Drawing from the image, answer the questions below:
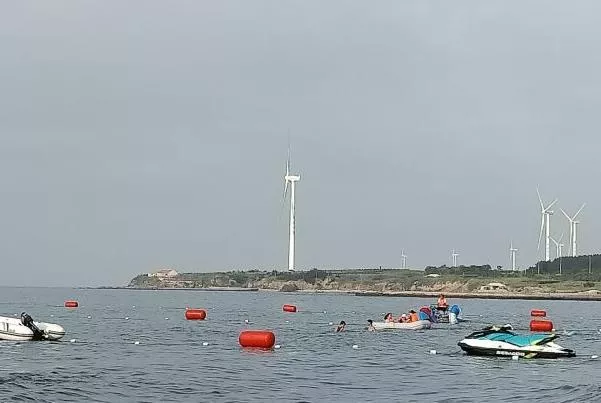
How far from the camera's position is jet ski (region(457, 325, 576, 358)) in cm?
5350

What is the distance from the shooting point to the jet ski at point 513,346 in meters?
53.5

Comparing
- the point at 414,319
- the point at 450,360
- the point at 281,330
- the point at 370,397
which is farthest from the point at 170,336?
the point at 370,397

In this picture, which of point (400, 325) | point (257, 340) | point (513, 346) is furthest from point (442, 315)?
point (513, 346)

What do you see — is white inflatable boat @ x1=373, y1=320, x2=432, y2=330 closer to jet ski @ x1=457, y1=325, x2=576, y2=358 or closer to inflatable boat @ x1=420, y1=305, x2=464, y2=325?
inflatable boat @ x1=420, y1=305, x2=464, y2=325

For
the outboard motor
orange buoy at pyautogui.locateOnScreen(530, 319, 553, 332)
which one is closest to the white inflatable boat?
orange buoy at pyautogui.locateOnScreen(530, 319, 553, 332)

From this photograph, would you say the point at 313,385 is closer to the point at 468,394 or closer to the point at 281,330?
the point at 468,394

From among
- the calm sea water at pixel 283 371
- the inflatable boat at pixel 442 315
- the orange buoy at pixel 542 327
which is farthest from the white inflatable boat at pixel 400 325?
the orange buoy at pixel 542 327

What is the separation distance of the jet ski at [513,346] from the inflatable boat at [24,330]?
27.8 m

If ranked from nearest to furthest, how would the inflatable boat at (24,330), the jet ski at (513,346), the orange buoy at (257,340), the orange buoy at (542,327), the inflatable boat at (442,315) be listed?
the jet ski at (513,346), the orange buoy at (257,340), the inflatable boat at (24,330), the orange buoy at (542,327), the inflatable boat at (442,315)

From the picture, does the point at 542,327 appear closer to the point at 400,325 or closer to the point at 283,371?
the point at 400,325

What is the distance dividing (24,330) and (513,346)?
31408 millimetres

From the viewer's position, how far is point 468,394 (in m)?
38.2

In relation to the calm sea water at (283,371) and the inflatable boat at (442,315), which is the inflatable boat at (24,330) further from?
the inflatable boat at (442,315)

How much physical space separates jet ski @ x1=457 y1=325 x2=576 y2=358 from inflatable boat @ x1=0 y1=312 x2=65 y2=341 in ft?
91.2
